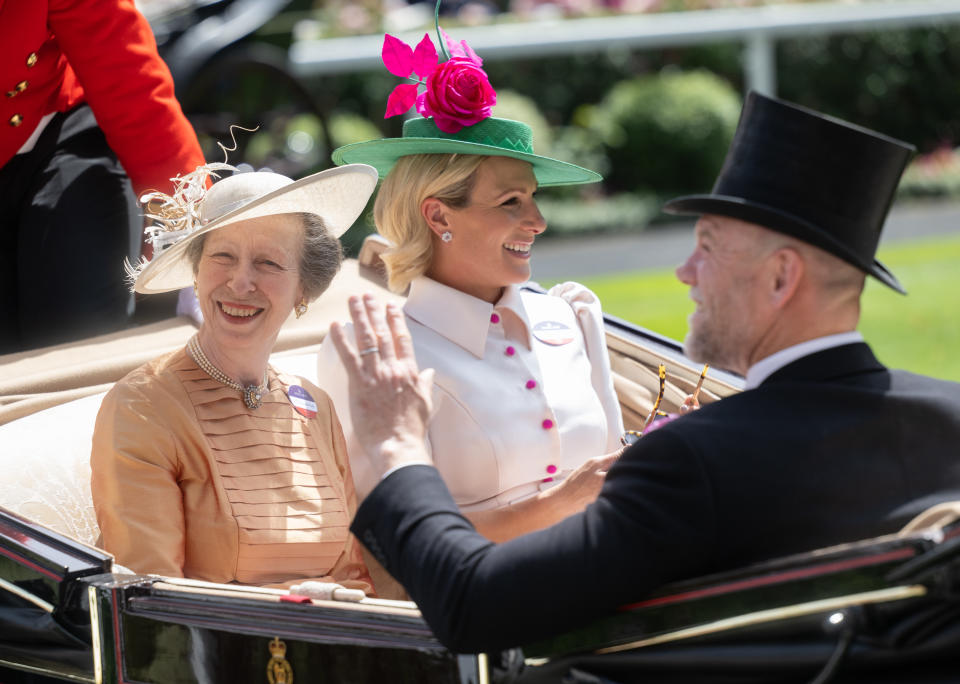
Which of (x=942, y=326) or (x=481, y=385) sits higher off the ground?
(x=942, y=326)

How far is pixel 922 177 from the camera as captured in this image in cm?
1449

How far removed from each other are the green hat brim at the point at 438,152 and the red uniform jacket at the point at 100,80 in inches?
20.9

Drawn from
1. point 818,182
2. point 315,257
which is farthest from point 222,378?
point 818,182

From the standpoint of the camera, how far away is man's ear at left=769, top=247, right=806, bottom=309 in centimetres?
163

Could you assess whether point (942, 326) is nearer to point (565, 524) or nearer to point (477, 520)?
point (477, 520)

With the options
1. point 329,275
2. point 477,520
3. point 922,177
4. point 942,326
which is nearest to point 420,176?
point 329,275

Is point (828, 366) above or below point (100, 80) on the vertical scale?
below

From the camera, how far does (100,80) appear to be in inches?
114

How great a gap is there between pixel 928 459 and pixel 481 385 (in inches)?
42.9

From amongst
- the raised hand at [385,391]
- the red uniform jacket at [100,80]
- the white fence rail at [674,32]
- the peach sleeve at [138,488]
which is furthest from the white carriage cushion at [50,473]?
the white fence rail at [674,32]

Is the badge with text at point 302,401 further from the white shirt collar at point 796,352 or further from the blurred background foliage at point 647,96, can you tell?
the blurred background foliage at point 647,96

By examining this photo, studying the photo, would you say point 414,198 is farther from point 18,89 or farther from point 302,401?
point 18,89

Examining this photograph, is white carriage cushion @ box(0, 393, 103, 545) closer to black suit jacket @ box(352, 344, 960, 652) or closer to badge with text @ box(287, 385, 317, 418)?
badge with text @ box(287, 385, 317, 418)

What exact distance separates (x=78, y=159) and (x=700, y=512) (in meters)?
2.06
